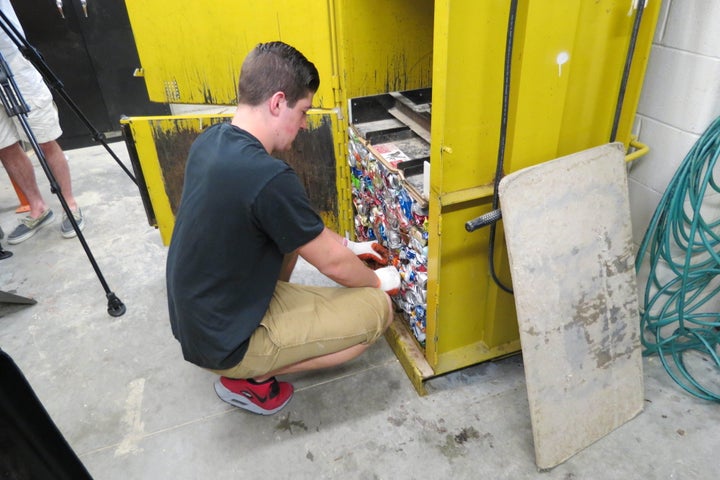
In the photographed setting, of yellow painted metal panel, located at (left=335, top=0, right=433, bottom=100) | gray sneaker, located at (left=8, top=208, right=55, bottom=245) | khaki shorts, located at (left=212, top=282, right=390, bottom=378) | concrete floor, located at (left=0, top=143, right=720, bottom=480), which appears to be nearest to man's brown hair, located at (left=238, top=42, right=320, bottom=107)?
yellow painted metal panel, located at (left=335, top=0, right=433, bottom=100)

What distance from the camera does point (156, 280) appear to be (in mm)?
2486

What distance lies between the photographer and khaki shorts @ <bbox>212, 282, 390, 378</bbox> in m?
1.55

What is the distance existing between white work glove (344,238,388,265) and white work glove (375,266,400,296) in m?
0.14

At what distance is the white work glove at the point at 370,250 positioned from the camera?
1.96 metres

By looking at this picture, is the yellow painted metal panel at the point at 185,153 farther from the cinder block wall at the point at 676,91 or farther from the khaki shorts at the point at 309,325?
the cinder block wall at the point at 676,91

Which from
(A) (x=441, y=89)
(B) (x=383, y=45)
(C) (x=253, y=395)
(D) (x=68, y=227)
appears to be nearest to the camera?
(A) (x=441, y=89)

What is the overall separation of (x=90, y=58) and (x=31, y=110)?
60.5 inches

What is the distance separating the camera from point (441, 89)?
1237 mm

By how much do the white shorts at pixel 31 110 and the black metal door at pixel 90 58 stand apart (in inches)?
41.4

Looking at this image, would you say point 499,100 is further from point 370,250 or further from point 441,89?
point 370,250

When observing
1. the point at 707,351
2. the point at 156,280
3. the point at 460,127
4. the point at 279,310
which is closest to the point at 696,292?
the point at 707,351

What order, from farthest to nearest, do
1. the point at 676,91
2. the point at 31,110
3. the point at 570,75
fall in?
the point at 31,110 < the point at 676,91 < the point at 570,75

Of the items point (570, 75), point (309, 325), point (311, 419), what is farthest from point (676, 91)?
point (311, 419)

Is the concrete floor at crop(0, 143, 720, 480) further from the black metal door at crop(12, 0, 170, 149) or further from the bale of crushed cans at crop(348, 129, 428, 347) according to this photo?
the black metal door at crop(12, 0, 170, 149)
